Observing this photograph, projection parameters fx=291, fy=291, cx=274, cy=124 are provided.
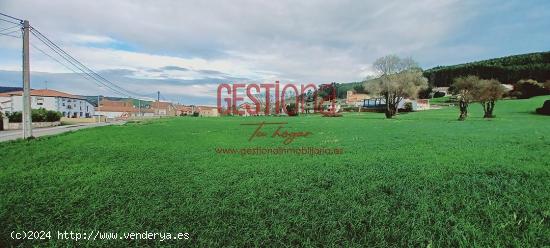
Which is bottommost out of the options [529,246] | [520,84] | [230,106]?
[529,246]

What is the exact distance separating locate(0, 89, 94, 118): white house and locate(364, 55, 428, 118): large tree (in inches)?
3204

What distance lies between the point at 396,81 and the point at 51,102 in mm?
90653

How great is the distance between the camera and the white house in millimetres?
72875

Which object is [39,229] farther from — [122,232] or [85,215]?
[122,232]

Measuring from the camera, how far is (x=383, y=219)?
4875mm

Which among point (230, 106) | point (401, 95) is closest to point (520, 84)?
point (401, 95)

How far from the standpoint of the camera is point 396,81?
201 feet

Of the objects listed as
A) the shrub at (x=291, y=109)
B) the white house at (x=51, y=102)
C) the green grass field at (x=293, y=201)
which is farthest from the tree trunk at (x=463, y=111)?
the white house at (x=51, y=102)

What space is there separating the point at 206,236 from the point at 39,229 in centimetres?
262

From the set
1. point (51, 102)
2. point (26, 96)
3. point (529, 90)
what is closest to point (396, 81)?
point (529, 90)

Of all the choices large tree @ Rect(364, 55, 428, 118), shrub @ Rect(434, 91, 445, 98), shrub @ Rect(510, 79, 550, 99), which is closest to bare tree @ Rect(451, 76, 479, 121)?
large tree @ Rect(364, 55, 428, 118)

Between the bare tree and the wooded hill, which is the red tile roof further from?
the wooded hill

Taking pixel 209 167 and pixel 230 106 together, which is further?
pixel 230 106

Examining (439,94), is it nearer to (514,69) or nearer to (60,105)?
(514,69)
